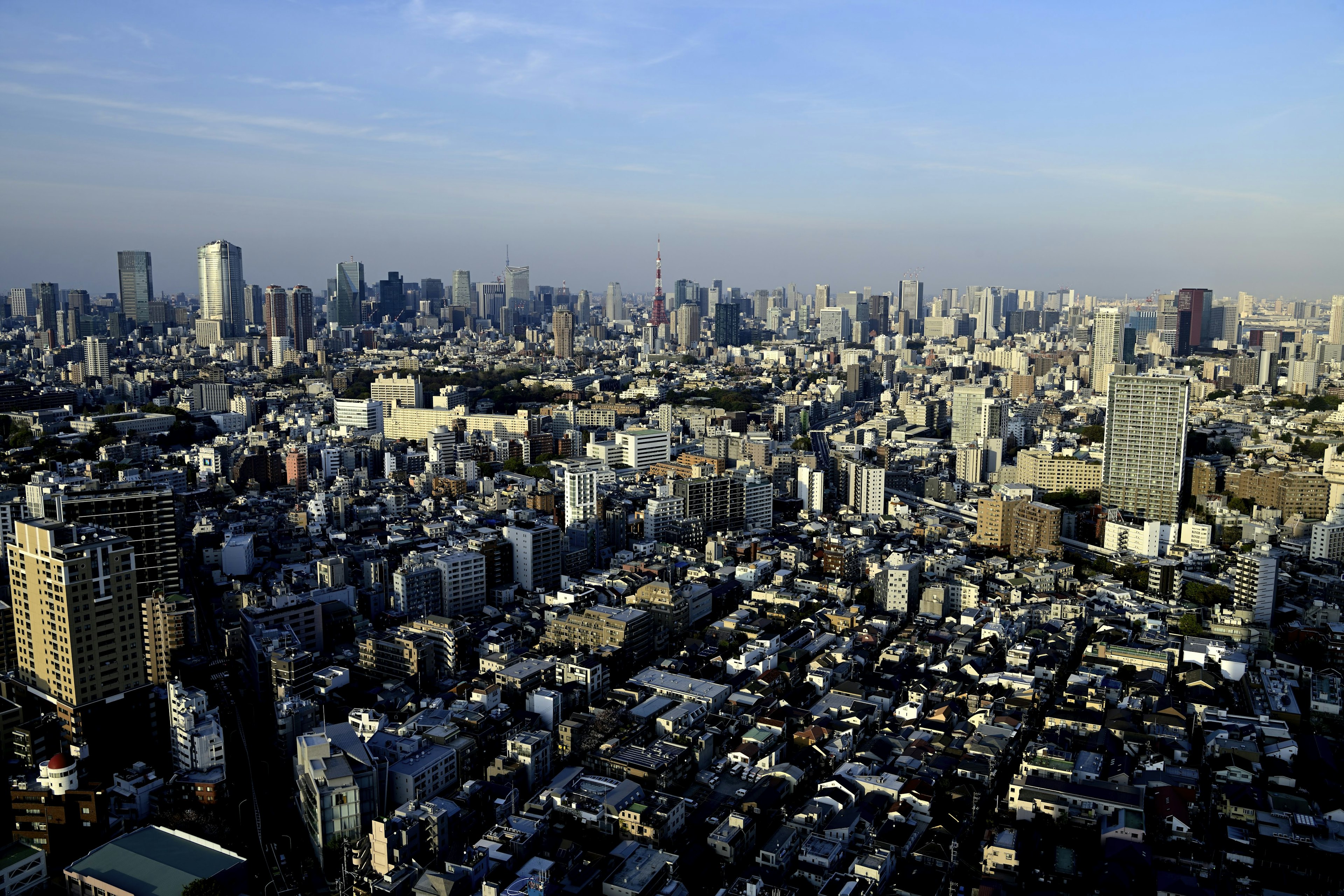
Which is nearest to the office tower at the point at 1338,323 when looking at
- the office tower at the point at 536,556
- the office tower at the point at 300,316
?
the office tower at the point at 536,556

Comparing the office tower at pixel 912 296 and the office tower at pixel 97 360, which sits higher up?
the office tower at pixel 912 296

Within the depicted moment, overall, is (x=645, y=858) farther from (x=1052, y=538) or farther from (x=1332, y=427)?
(x=1332, y=427)

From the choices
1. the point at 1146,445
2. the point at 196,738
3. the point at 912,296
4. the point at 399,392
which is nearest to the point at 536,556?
the point at 196,738

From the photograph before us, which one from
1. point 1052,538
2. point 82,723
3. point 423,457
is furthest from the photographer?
point 423,457

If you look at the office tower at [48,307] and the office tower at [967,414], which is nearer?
the office tower at [967,414]

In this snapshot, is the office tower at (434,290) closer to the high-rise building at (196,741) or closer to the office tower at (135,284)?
the office tower at (135,284)

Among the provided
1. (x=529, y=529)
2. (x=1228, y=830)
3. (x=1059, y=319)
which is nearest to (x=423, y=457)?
(x=529, y=529)

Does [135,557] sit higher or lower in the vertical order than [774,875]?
higher
